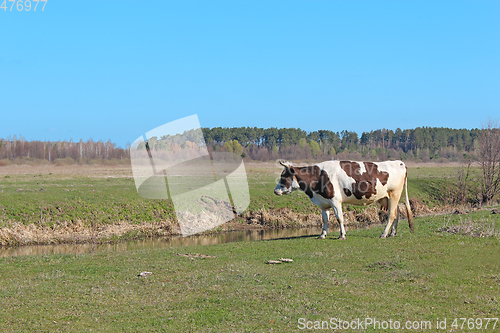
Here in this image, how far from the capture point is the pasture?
26.1ft

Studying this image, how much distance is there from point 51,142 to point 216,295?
494 feet

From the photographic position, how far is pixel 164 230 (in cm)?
2705

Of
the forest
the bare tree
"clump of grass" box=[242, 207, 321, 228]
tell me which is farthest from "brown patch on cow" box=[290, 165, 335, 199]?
the forest

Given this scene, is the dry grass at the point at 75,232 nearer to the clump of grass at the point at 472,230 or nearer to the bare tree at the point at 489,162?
the clump of grass at the point at 472,230

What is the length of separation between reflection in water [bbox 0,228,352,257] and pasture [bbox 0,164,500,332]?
6221 mm

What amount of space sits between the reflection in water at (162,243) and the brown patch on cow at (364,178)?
8460 millimetres

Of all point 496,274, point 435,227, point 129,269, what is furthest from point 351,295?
point 435,227

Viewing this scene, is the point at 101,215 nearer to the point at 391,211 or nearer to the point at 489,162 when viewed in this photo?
the point at 391,211

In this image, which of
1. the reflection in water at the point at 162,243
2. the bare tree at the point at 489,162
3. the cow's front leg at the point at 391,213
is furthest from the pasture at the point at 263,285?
the bare tree at the point at 489,162

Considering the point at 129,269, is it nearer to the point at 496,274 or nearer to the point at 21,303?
the point at 21,303

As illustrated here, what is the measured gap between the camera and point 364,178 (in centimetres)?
1719

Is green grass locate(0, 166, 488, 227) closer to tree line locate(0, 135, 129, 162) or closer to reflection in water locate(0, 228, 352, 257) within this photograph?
reflection in water locate(0, 228, 352, 257)

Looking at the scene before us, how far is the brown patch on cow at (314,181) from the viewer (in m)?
17.3

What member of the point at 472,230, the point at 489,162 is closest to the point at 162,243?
the point at 472,230
